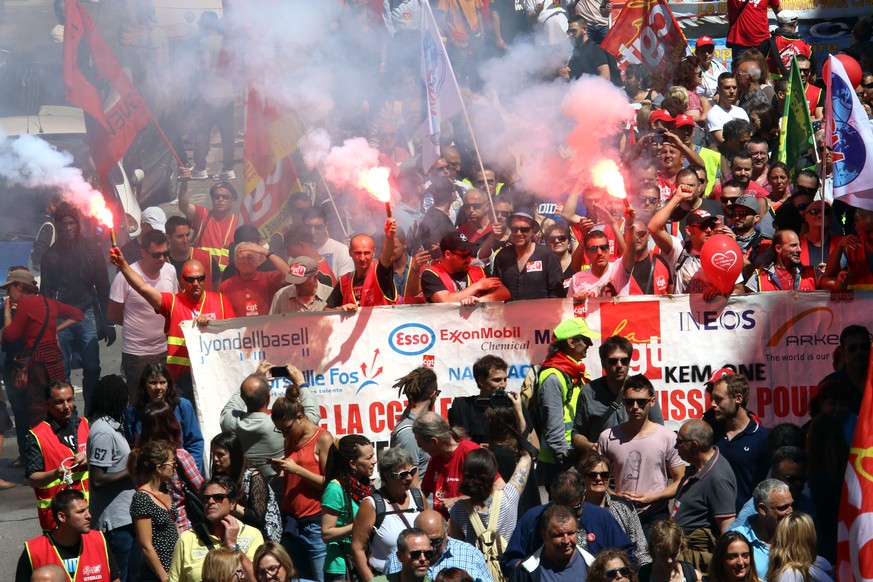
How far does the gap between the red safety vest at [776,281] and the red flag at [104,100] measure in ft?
18.2

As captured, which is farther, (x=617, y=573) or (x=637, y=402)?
(x=637, y=402)

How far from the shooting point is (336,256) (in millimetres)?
12156

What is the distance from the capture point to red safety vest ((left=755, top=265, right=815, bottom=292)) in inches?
401

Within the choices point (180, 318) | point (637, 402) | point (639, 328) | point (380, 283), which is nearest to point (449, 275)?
point (380, 283)

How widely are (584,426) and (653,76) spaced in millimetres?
7473

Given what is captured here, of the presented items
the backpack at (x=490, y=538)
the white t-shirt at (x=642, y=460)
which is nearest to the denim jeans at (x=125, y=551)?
the backpack at (x=490, y=538)

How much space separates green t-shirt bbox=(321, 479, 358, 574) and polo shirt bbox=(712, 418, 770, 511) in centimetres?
212

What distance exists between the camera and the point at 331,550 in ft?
27.8

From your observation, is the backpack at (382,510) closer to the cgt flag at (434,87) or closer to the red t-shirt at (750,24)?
the cgt flag at (434,87)

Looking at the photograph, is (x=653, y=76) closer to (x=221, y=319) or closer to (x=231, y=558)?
A: (x=221, y=319)

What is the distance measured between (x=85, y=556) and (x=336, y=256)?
4612 mm

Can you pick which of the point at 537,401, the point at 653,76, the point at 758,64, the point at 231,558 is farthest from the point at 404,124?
the point at 231,558

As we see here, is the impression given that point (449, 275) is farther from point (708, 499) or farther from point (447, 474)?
point (708, 499)

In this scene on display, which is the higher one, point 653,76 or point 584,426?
point 653,76
